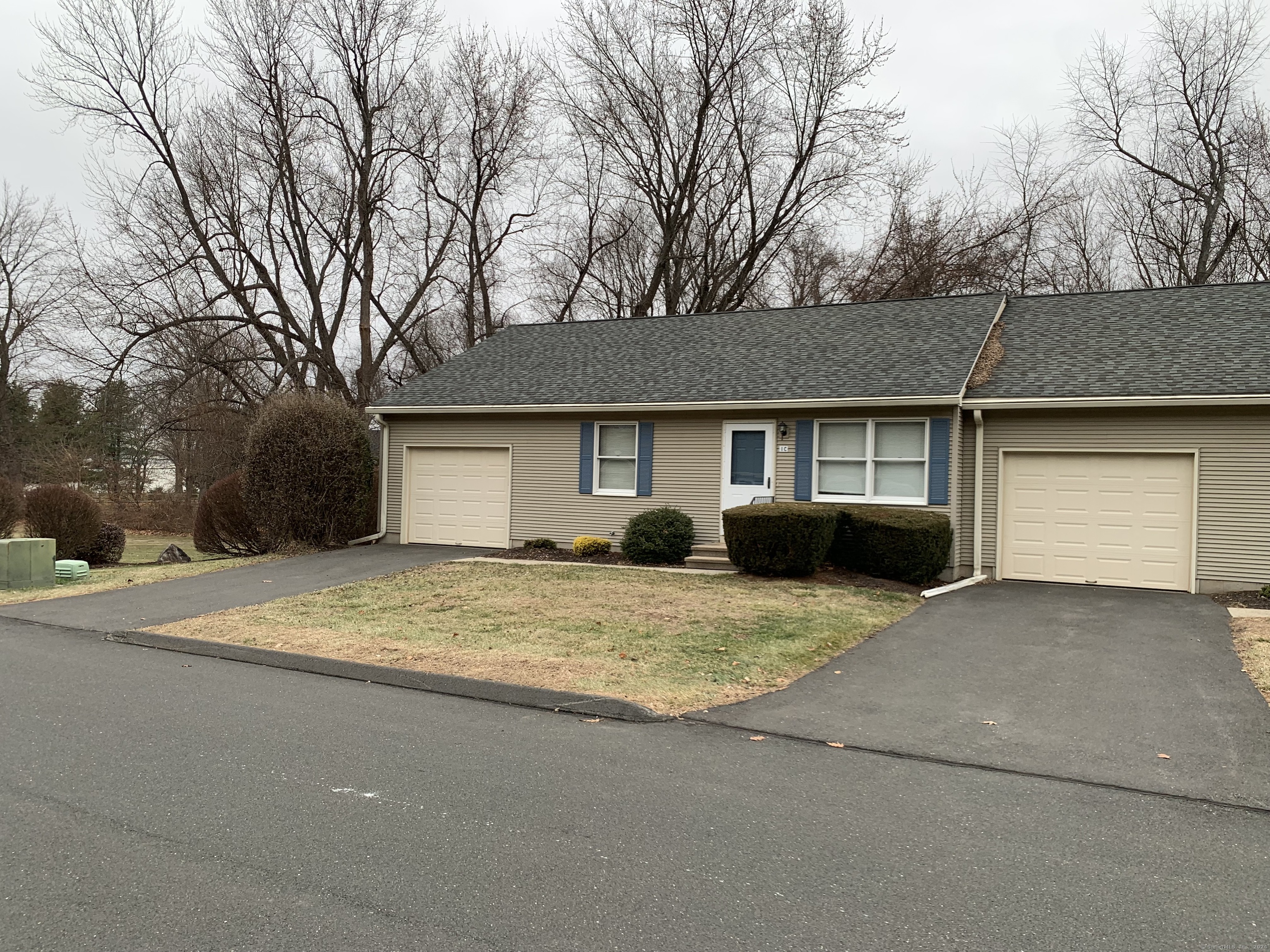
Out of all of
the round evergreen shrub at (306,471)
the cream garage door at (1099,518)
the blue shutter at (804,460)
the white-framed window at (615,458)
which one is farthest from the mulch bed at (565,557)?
the cream garage door at (1099,518)

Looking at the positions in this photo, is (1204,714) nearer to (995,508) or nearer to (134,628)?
(995,508)

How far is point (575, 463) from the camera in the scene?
51.7ft

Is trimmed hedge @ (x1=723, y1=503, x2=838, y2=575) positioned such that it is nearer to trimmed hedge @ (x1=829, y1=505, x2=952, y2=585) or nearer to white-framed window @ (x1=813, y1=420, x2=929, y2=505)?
trimmed hedge @ (x1=829, y1=505, x2=952, y2=585)

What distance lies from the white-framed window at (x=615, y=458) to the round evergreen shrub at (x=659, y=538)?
3.83ft

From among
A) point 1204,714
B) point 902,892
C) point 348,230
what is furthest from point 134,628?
point 348,230

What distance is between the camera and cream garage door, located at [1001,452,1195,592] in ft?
39.3

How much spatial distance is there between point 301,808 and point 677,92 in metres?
26.3

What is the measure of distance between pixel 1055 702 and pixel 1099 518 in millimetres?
6911

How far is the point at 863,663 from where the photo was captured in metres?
7.79

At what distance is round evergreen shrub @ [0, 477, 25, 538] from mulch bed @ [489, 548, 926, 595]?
10057mm

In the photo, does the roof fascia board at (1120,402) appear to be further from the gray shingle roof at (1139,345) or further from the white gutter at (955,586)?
the white gutter at (955,586)

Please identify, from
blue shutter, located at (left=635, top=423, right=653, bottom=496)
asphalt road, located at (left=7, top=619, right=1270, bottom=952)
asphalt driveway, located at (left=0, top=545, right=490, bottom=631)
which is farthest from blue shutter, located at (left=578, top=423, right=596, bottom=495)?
asphalt road, located at (left=7, top=619, right=1270, bottom=952)

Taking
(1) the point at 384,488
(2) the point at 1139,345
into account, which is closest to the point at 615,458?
(1) the point at 384,488

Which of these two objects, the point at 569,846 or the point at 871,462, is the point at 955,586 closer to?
the point at 871,462
